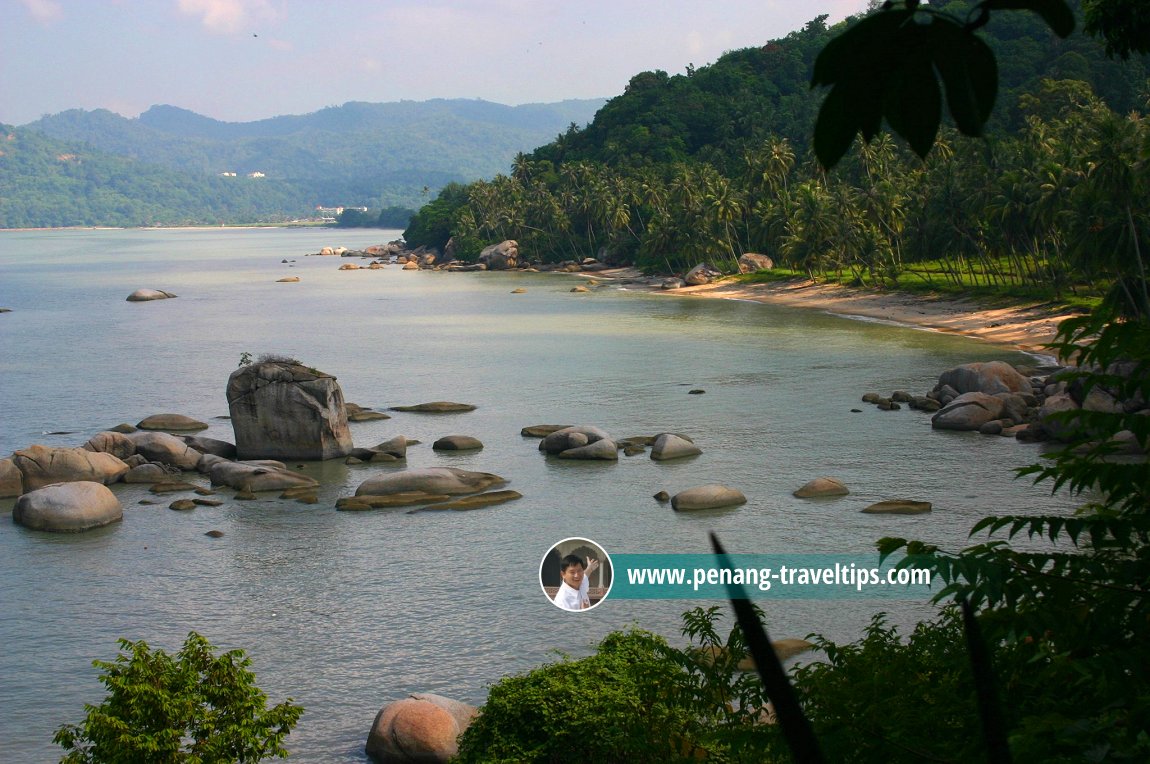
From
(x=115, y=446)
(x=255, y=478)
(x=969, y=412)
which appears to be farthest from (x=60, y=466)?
(x=969, y=412)

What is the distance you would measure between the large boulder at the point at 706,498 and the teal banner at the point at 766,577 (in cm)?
286

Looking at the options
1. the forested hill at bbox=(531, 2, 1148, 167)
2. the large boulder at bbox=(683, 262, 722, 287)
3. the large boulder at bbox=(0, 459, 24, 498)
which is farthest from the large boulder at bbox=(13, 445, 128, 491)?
the forested hill at bbox=(531, 2, 1148, 167)

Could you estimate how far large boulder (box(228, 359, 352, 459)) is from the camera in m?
32.0

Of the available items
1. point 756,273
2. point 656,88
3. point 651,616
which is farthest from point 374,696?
point 656,88

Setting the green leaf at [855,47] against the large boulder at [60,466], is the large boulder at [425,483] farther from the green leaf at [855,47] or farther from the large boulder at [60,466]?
the green leaf at [855,47]

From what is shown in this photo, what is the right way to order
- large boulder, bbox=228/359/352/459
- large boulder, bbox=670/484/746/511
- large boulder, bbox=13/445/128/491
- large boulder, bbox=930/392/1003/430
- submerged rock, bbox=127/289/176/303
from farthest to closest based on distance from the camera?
submerged rock, bbox=127/289/176/303
large boulder, bbox=930/392/1003/430
large boulder, bbox=228/359/352/459
large boulder, bbox=13/445/128/491
large boulder, bbox=670/484/746/511

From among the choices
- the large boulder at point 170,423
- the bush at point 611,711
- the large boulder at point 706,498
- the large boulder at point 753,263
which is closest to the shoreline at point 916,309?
the large boulder at point 753,263

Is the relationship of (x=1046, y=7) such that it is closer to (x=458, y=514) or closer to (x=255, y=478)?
(x=458, y=514)

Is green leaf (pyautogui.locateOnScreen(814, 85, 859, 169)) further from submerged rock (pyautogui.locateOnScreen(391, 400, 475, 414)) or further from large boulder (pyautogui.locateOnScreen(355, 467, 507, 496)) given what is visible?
submerged rock (pyautogui.locateOnScreen(391, 400, 475, 414))

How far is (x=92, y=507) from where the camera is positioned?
86.0 feet

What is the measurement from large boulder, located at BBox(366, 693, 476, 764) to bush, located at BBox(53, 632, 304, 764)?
3.20 metres

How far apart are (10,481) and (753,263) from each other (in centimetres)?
6966

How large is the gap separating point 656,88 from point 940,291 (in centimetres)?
7583

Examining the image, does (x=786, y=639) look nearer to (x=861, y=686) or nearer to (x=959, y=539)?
(x=959, y=539)
